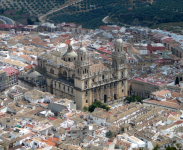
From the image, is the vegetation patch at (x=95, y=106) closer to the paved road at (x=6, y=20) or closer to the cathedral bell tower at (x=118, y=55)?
the cathedral bell tower at (x=118, y=55)

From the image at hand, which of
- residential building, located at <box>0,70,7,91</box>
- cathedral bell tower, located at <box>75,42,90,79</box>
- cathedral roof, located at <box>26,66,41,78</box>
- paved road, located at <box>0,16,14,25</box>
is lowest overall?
paved road, located at <box>0,16,14,25</box>

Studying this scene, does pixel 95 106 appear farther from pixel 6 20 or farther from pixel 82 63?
pixel 6 20

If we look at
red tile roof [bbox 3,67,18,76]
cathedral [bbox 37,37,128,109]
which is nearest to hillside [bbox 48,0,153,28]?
red tile roof [bbox 3,67,18,76]

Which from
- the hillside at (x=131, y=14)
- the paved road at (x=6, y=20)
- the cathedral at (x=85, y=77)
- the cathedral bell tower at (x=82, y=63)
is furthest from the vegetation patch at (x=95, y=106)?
the paved road at (x=6, y=20)

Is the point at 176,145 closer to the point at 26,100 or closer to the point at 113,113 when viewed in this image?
the point at 113,113

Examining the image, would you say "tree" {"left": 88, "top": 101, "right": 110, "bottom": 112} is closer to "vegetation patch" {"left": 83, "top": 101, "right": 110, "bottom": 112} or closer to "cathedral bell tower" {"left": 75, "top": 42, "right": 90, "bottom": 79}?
"vegetation patch" {"left": 83, "top": 101, "right": 110, "bottom": 112}

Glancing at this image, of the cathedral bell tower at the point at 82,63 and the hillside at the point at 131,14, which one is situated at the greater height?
the cathedral bell tower at the point at 82,63

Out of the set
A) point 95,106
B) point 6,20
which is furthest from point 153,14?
point 95,106

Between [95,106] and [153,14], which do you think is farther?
[153,14]

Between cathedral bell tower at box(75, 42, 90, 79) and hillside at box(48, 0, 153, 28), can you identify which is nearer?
cathedral bell tower at box(75, 42, 90, 79)

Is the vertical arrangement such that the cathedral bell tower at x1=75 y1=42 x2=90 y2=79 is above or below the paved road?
above
